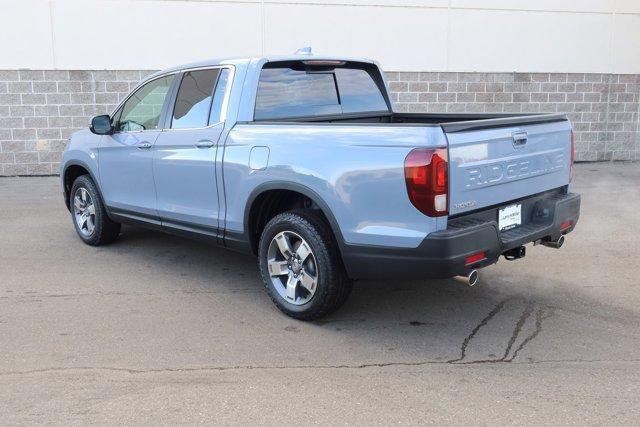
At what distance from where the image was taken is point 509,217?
4223mm

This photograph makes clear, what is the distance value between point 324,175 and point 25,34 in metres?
8.72

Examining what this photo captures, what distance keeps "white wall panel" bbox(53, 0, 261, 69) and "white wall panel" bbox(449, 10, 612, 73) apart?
3913mm

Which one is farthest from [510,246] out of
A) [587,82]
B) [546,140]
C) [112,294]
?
[587,82]

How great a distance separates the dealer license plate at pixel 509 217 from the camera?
415cm

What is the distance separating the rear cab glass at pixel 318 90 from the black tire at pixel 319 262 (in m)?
0.93

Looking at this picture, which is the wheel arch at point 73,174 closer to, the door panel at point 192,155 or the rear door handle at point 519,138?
the door panel at point 192,155

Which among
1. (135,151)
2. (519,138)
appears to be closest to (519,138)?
(519,138)

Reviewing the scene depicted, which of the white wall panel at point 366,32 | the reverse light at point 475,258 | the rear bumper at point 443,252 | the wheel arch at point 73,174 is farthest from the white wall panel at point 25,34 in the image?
the reverse light at point 475,258

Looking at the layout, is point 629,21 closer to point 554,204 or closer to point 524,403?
point 554,204

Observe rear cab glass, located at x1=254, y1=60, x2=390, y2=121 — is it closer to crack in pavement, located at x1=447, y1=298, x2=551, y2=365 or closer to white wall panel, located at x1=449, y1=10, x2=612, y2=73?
crack in pavement, located at x1=447, y1=298, x2=551, y2=365

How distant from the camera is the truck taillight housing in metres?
3.59

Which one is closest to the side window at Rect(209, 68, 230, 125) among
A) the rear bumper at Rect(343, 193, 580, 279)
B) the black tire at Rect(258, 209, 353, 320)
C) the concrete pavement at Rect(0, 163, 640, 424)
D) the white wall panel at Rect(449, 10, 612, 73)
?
the black tire at Rect(258, 209, 353, 320)

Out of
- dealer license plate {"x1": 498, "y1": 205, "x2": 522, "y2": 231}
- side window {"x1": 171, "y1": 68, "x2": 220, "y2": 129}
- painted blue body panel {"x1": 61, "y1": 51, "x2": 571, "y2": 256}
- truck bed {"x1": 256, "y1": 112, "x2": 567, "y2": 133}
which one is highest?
side window {"x1": 171, "y1": 68, "x2": 220, "y2": 129}

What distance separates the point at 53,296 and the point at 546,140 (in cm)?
399
